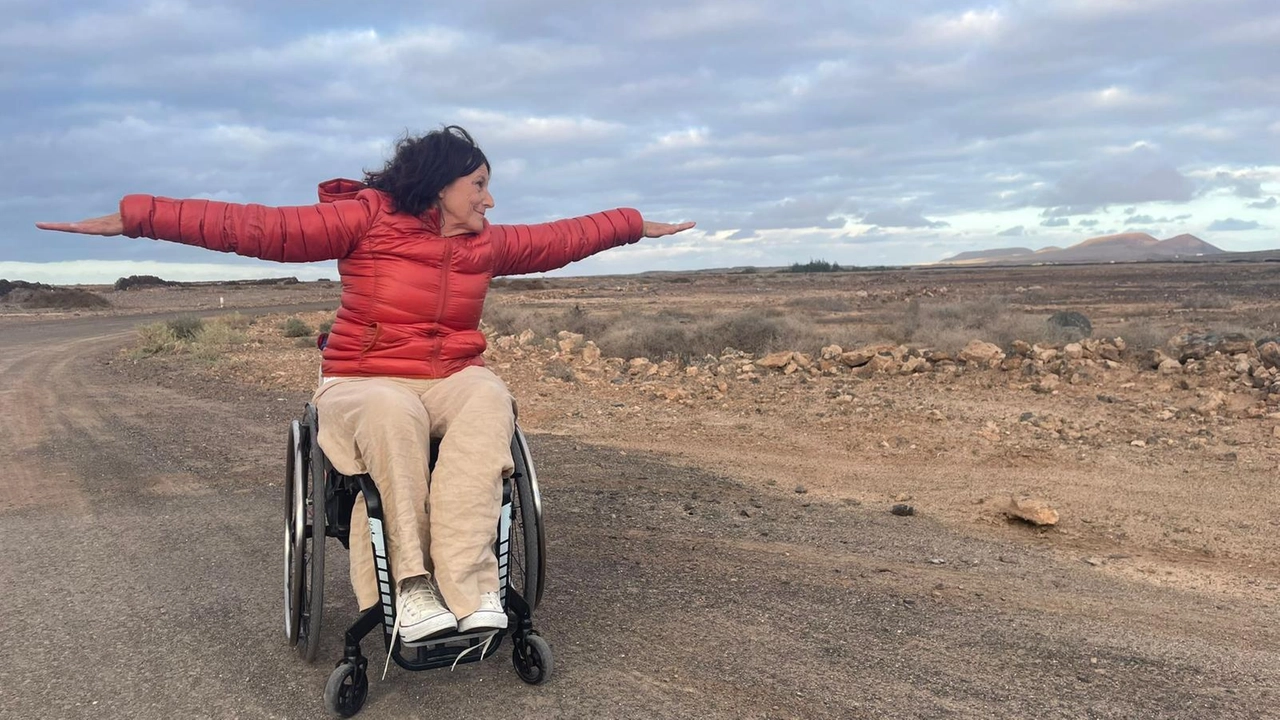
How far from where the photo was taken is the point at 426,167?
3.46 metres

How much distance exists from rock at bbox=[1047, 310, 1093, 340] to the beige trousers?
12.9 m

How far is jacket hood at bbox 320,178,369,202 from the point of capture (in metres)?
3.66

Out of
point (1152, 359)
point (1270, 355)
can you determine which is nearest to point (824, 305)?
point (1152, 359)

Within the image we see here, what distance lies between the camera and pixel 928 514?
5809mm

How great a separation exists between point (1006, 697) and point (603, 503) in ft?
10.2

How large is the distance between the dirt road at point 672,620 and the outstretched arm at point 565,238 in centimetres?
154

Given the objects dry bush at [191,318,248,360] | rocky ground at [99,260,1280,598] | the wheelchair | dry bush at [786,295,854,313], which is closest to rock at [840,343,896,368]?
rocky ground at [99,260,1280,598]

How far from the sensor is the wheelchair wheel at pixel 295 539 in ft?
10.4

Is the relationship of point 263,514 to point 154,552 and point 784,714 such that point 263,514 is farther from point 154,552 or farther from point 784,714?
point 784,714

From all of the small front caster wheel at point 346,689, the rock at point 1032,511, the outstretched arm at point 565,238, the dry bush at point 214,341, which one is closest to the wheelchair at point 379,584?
the small front caster wheel at point 346,689

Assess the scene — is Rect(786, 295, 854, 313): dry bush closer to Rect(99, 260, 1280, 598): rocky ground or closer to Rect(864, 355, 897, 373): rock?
Rect(99, 260, 1280, 598): rocky ground

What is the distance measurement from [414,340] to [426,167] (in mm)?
677

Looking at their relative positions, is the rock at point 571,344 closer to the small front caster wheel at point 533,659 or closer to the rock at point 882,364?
the rock at point 882,364

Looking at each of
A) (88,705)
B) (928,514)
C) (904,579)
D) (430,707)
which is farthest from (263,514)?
(928,514)
